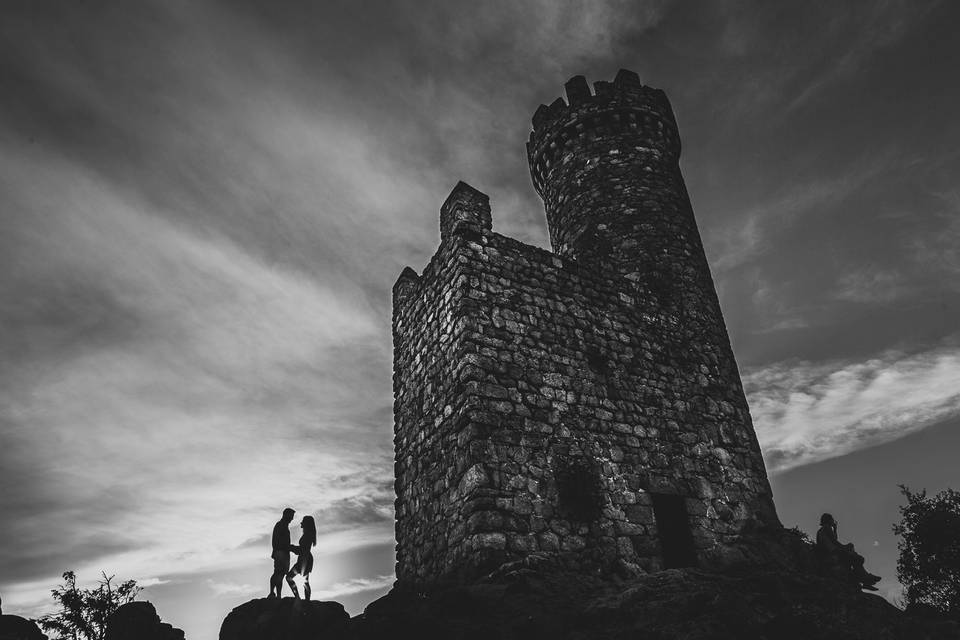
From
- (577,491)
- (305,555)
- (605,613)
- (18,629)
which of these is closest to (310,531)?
(305,555)

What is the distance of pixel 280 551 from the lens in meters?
8.56

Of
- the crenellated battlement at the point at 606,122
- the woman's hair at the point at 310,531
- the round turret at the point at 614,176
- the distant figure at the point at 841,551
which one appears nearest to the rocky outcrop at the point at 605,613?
the woman's hair at the point at 310,531

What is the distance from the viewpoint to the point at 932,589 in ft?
46.3

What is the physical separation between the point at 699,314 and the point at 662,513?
4.56 m

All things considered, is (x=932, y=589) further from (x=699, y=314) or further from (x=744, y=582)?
(x=744, y=582)

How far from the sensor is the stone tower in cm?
777

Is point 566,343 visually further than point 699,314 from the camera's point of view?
No

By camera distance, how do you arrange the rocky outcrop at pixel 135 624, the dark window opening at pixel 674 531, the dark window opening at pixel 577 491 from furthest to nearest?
the rocky outcrop at pixel 135 624 → the dark window opening at pixel 674 531 → the dark window opening at pixel 577 491

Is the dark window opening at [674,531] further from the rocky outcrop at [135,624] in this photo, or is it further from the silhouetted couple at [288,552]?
the rocky outcrop at [135,624]

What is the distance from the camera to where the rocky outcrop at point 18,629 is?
1214 cm

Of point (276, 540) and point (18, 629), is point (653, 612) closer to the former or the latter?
point (276, 540)

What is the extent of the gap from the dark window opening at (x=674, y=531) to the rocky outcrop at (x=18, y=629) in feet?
43.7

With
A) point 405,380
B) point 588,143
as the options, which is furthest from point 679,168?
point 405,380

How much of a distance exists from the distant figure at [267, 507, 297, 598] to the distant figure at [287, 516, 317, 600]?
119 mm
